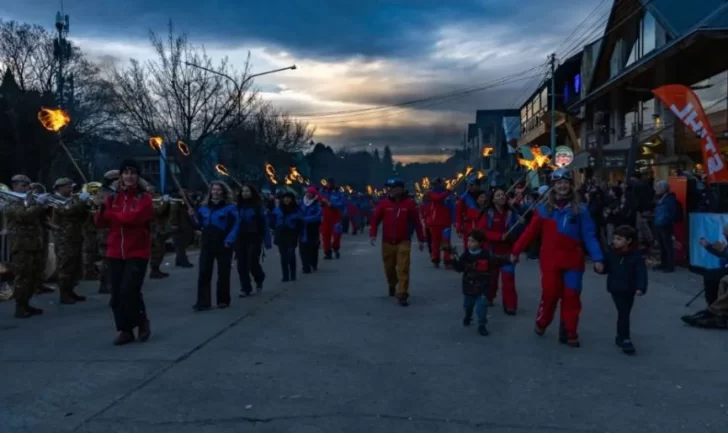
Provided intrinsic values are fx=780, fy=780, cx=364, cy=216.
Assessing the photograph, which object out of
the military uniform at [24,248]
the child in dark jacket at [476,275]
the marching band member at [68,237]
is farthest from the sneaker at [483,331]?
the marching band member at [68,237]

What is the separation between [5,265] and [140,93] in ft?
68.9

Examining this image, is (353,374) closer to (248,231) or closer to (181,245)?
(248,231)

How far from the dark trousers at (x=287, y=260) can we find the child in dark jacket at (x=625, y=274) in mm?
7689

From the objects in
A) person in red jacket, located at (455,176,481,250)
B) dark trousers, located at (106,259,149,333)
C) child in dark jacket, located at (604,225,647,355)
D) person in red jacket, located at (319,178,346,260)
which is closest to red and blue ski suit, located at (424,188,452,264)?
person in red jacket, located at (455,176,481,250)

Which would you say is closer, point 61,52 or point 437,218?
point 437,218

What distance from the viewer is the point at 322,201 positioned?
16.9 m

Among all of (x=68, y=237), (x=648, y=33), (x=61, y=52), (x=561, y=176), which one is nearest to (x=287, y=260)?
(x=68, y=237)

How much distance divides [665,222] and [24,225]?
11.4 metres

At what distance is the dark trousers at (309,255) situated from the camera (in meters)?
16.3

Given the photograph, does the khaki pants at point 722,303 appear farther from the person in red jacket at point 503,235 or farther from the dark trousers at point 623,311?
the person in red jacket at point 503,235

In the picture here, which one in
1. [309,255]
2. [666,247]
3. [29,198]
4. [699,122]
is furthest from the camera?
[309,255]

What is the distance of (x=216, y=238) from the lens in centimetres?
1084

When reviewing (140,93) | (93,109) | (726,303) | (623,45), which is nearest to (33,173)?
(93,109)

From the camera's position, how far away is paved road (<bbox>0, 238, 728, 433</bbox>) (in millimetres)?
5594
